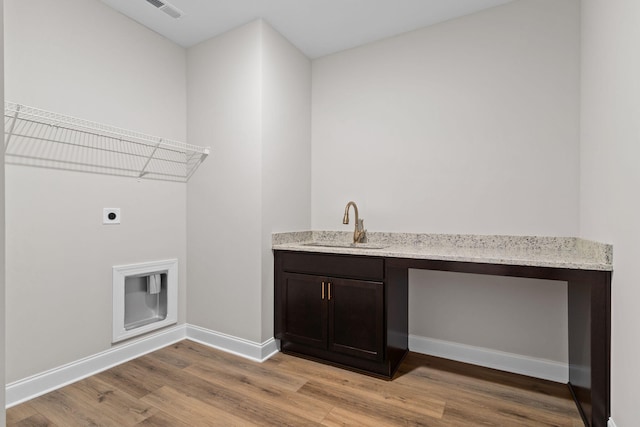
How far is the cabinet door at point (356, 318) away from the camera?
208cm

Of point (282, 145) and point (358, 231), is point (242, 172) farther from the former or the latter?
point (358, 231)

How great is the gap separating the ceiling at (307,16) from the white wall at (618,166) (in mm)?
903

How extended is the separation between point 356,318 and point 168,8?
2458 mm

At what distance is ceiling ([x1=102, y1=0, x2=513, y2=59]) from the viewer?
2217 mm

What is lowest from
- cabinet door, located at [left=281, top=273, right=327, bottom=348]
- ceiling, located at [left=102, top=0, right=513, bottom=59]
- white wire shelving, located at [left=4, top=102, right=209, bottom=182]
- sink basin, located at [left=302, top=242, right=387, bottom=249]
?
cabinet door, located at [left=281, top=273, right=327, bottom=348]

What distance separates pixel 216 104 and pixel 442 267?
2062 millimetres

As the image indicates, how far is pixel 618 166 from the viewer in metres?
1.40

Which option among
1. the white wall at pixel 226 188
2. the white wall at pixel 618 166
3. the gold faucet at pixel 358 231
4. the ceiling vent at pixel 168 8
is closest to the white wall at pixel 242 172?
the white wall at pixel 226 188

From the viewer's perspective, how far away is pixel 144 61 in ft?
8.10

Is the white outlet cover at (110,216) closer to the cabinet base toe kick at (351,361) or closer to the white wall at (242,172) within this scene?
the white wall at (242,172)

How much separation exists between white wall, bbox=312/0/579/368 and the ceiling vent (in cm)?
126

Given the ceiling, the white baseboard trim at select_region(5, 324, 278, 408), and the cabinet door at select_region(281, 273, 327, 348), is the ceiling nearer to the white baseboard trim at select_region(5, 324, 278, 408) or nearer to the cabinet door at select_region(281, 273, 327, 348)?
the cabinet door at select_region(281, 273, 327, 348)

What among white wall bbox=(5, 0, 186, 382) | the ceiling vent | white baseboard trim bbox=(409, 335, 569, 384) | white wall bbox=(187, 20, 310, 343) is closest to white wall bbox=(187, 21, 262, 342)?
white wall bbox=(187, 20, 310, 343)

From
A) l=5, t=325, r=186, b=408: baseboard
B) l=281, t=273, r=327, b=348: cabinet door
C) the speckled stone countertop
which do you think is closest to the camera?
the speckled stone countertop
